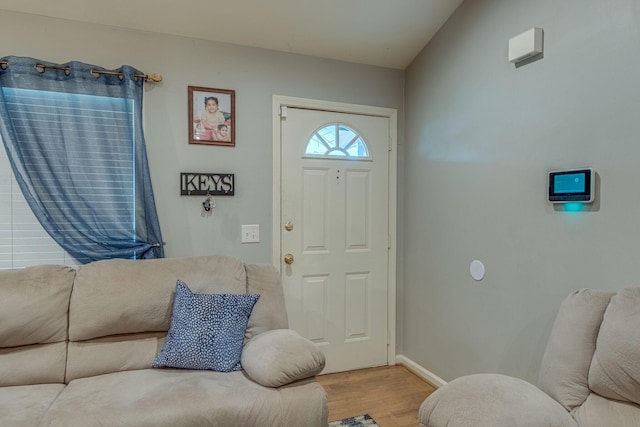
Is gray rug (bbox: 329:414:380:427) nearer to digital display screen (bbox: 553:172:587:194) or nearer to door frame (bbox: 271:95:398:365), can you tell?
door frame (bbox: 271:95:398:365)

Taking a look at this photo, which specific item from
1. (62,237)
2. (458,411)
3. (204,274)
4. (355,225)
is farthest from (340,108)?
(458,411)

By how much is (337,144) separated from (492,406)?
2081 millimetres

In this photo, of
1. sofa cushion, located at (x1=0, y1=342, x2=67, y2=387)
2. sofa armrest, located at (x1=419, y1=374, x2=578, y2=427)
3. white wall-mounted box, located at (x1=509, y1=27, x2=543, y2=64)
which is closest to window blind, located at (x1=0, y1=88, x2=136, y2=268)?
sofa cushion, located at (x1=0, y1=342, x2=67, y2=387)

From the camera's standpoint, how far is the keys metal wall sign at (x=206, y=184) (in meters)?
2.56

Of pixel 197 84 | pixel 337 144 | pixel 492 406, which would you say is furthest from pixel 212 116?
pixel 492 406

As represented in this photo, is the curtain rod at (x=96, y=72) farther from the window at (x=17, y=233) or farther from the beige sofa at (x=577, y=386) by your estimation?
the beige sofa at (x=577, y=386)

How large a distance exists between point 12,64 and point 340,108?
201 centimetres

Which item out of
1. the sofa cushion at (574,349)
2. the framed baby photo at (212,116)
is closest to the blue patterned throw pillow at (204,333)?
the framed baby photo at (212,116)

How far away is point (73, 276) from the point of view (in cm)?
198

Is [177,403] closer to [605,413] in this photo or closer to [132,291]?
[132,291]

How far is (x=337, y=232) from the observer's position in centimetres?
298

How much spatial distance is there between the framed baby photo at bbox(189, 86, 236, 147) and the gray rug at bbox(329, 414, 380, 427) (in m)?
1.86

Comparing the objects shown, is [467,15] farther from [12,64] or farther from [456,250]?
[12,64]

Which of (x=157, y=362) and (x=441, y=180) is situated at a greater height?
(x=441, y=180)
